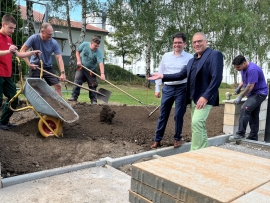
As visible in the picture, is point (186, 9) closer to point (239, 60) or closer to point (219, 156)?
point (239, 60)

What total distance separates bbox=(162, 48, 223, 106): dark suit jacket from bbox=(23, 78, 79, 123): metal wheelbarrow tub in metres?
1.87

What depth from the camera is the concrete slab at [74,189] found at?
2.71m

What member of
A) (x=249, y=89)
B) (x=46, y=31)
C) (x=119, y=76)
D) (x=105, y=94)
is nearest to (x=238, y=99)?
(x=249, y=89)

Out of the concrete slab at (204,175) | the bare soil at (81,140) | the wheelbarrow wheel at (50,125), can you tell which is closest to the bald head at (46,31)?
the bare soil at (81,140)

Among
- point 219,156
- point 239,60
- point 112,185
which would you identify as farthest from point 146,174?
→ point 239,60

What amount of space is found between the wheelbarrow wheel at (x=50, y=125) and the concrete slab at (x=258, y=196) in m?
3.25

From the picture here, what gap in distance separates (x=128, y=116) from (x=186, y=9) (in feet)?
45.0

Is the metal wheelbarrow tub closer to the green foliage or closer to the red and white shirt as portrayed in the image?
the red and white shirt

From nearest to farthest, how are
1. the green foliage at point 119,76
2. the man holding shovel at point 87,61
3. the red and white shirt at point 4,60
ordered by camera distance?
the red and white shirt at point 4,60, the man holding shovel at point 87,61, the green foliage at point 119,76

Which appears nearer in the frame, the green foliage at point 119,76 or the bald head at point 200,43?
the bald head at point 200,43

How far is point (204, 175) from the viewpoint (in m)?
1.85

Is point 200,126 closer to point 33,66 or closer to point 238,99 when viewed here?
point 238,99

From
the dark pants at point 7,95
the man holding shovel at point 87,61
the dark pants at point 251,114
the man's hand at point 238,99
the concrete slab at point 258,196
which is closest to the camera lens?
the concrete slab at point 258,196

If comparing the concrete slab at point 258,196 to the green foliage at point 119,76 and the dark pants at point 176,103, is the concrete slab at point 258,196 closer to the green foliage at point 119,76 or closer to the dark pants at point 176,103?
the dark pants at point 176,103
